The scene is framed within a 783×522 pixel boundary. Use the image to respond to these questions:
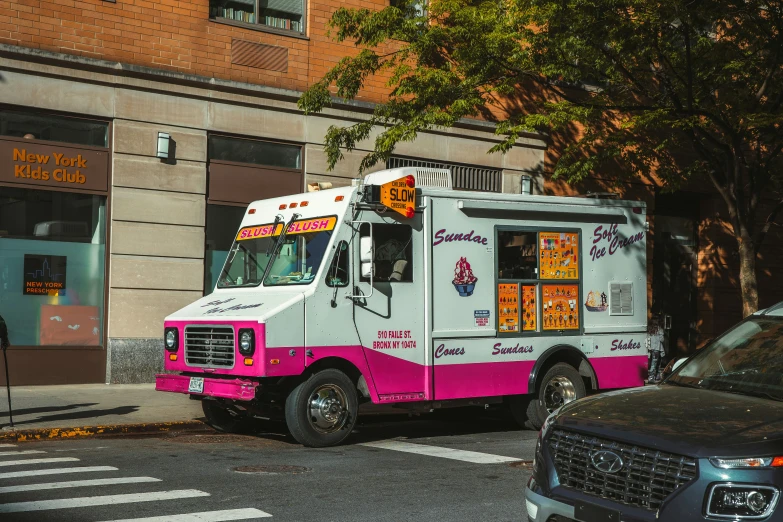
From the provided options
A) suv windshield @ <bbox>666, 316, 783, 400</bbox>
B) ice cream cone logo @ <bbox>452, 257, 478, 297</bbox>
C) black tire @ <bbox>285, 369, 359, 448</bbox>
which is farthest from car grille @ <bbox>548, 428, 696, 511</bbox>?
ice cream cone logo @ <bbox>452, 257, 478, 297</bbox>

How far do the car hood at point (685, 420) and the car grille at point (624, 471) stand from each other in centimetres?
4

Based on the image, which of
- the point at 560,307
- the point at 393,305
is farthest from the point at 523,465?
the point at 560,307

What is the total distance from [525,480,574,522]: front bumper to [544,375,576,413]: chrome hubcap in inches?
281

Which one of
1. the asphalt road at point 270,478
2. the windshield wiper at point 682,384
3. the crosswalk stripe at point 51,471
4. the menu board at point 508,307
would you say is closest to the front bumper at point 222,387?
the asphalt road at point 270,478

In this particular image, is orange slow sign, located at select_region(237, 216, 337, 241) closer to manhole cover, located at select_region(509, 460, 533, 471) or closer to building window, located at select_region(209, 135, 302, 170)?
manhole cover, located at select_region(509, 460, 533, 471)

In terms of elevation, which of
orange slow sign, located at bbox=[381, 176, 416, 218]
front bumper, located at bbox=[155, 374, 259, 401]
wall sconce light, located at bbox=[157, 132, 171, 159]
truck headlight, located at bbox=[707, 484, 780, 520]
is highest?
wall sconce light, located at bbox=[157, 132, 171, 159]

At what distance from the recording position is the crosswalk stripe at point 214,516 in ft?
21.5

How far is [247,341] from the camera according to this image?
10227mm

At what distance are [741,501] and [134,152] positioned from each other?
536 inches

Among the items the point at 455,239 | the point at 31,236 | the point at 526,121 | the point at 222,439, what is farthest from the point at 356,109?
the point at 222,439

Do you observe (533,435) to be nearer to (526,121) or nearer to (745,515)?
(526,121)

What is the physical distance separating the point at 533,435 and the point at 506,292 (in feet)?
5.89

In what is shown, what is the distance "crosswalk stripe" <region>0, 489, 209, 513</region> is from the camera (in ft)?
22.4

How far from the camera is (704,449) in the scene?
4512 millimetres
